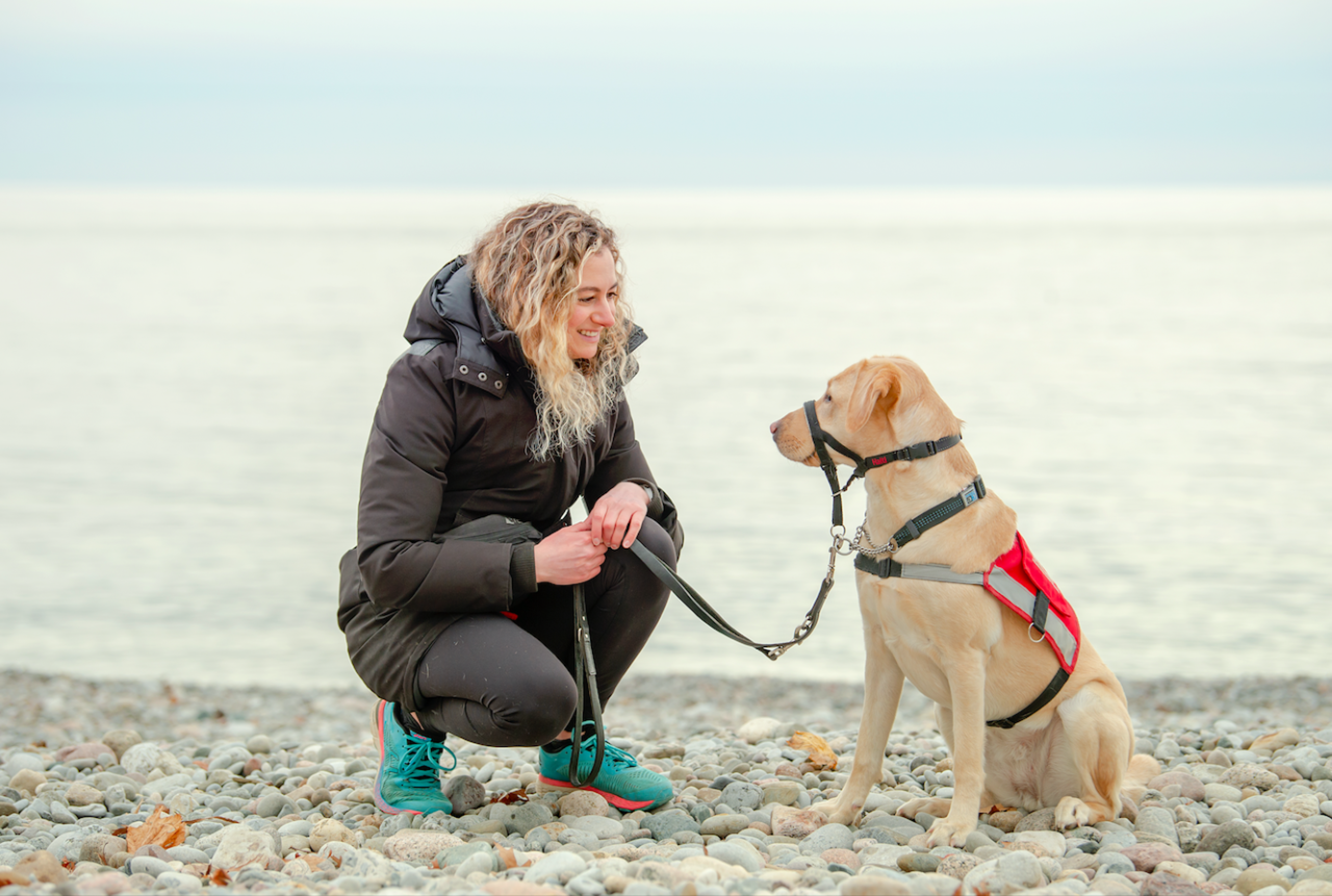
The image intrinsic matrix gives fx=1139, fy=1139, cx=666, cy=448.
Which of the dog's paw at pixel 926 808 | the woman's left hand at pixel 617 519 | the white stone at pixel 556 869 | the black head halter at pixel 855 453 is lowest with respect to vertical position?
the dog's paw at pixel 926 808

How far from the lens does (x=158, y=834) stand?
11.2 ft

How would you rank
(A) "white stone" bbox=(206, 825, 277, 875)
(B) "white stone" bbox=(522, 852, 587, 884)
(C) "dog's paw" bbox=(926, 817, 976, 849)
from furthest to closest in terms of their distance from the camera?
(C) "dog's paw" bbox=(926, 817, 976, 849), (A) "white stone" bbox=(206, 825, 277, 875), (B) "white stone" bbox=(522, 852, 587, 884)

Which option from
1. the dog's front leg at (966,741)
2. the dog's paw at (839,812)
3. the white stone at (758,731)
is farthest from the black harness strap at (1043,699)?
the white stone at (758,731)

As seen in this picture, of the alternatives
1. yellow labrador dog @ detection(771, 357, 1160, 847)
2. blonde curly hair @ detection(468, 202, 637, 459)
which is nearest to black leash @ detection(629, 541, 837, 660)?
yellow labrador dog @ detection(771, 357, 1160, 847)

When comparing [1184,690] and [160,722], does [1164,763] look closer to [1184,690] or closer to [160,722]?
[1184,690]

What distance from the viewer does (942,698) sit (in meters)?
3.58

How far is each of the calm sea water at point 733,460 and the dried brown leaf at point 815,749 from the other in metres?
2.21

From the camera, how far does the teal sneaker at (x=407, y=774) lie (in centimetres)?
369

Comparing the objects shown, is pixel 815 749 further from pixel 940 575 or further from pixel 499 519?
pixel 499 519

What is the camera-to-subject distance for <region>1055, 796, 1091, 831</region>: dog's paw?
345cm

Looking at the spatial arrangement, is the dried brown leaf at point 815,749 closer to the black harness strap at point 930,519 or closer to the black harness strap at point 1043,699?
the black harness strap at point 1043,699

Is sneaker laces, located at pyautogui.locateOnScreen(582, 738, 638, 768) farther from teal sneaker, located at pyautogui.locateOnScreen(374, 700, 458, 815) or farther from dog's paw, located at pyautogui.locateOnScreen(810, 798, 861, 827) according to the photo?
dog's paw, located at pyautogui.locateOnScreen(810, 798, 861, 827)

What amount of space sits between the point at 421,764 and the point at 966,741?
1746 millimetres

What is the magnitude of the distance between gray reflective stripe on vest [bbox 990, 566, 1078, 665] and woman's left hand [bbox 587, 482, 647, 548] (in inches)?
43.9
